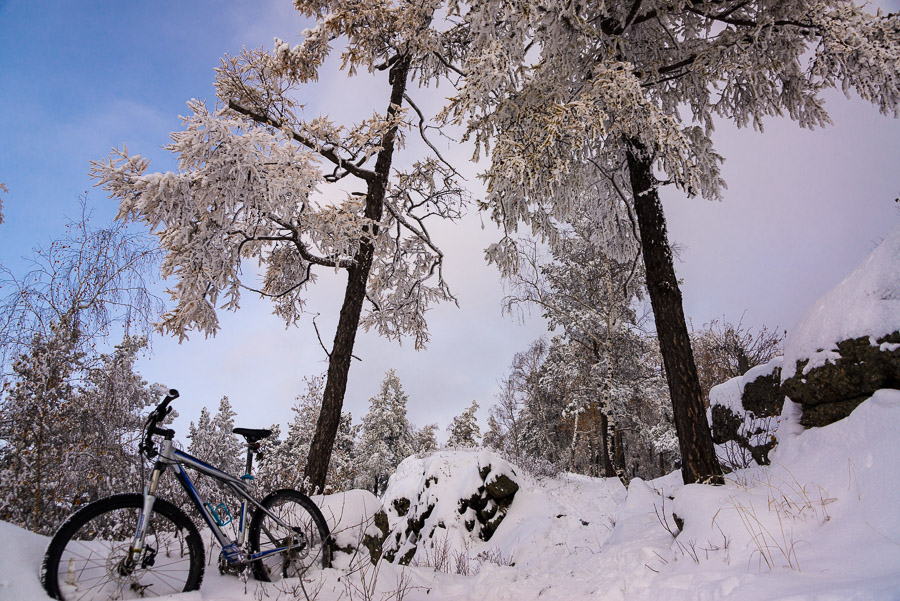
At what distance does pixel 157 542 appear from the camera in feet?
9.61

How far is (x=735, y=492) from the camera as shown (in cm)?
463

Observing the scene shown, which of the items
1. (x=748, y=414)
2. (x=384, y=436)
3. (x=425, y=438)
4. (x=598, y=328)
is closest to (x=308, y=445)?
(x=384, y=436)

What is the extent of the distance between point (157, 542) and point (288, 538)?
1.06m

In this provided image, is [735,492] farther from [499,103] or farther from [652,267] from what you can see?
[499,103]

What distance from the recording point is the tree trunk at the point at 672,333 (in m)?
6.00

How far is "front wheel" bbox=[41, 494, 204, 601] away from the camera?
8.43ft

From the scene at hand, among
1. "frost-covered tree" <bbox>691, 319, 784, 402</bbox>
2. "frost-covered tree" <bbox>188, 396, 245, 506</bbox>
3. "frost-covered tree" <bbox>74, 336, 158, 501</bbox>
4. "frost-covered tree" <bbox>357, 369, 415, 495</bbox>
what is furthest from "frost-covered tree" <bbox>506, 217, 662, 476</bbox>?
"frost-covered tree" <bbox>188, 396, 245, 506</bbox>

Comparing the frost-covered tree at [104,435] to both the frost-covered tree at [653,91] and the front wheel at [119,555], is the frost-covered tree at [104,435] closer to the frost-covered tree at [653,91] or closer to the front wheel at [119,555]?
the front wheel at [119,555]

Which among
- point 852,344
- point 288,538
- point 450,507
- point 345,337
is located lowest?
point 450,507

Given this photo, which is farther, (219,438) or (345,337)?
(219,438)

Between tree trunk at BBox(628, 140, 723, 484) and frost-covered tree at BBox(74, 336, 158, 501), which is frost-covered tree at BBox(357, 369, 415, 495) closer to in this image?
frost-covered tree at BBox(74, 336, 158, 501)

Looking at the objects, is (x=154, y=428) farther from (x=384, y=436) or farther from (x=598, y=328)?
(x=384, y=436)

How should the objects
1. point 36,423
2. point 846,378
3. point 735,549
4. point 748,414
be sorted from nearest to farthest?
point 735,549 → point 846,378 → point 36,423 → point 748,414

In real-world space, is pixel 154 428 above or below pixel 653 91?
below
